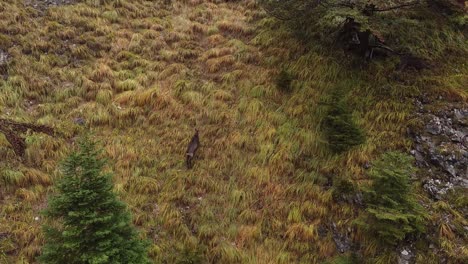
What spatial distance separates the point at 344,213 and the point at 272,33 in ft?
24.4

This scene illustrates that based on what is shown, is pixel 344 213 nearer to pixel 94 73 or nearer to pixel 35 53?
pixel 94 73

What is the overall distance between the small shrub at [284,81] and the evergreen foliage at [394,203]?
4.39 m

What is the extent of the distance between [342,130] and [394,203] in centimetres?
254

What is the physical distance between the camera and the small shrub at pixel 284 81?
35.0 feet

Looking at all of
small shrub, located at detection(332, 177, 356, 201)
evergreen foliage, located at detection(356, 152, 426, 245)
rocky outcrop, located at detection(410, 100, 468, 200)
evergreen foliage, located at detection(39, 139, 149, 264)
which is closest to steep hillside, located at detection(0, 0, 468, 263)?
small shrub, located at detection(332, 177, 356, 201)

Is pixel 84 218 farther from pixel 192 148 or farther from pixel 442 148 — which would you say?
pixel 442 148

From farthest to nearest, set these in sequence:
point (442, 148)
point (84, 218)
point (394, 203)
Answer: point (442, 148)
point (394, 203)
point (84, 218)

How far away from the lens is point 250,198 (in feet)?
27.6

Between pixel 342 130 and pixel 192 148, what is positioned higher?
pixel 342 130

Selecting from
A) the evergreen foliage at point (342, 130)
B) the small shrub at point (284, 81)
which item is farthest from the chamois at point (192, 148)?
the evergreen foliage at point (342, 130)

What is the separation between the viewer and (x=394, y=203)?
6.62 metres

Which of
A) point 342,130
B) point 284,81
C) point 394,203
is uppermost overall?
point 284,81

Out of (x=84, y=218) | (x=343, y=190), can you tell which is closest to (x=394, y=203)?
(x=343, y=190)

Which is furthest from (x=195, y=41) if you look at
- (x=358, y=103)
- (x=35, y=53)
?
(x=358, y=103)
